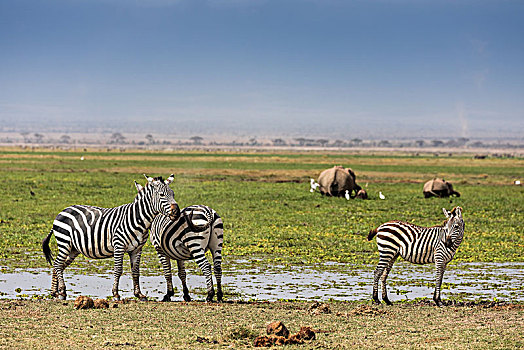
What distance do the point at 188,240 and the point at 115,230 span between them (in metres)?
1.50

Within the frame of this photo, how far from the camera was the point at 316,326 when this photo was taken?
36.3 feet

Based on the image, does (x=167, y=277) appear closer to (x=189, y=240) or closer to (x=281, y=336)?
(x=189, y=240)

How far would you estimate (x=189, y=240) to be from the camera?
45.0 feet

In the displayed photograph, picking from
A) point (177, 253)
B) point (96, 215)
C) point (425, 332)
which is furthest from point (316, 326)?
point (96, 215)

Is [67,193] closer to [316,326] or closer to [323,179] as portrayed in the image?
[323,179]

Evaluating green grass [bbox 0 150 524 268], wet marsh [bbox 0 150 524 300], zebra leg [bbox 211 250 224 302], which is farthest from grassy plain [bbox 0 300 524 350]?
green grass [bbox 0 150 524 268]

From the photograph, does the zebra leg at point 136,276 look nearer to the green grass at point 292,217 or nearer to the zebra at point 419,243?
the zebra at point 419,243

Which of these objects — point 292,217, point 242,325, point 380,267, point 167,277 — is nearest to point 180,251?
point 167,277

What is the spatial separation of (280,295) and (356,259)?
19.6ft

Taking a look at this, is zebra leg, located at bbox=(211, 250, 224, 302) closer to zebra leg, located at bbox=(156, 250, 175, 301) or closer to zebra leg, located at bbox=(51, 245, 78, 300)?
zebra leg, located at bbox=(156, 250, 175, 301)

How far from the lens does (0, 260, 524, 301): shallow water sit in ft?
47.8

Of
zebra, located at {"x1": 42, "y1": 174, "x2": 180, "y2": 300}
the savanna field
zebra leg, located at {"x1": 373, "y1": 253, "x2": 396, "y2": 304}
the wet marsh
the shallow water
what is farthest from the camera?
the wet marsh

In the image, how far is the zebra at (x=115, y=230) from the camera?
13.5 meters

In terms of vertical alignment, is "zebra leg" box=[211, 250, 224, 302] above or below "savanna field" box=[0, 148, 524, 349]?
above
